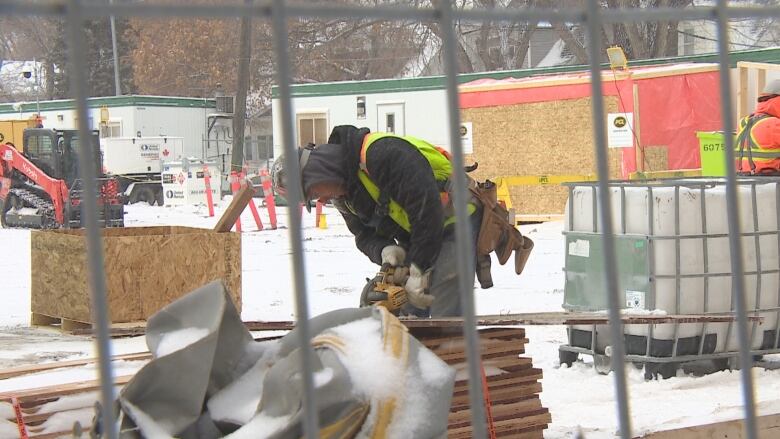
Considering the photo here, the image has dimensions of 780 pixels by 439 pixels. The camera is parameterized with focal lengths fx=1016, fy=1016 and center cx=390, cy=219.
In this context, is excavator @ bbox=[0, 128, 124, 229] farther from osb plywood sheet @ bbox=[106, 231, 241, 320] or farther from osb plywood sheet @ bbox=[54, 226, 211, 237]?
osb plywood sheet @ bbox=[106, 231, 241, 320]

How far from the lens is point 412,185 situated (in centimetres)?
465

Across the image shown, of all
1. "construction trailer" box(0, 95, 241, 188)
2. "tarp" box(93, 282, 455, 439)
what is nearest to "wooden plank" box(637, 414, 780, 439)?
"tarp" box(93, 282, 455, 439)

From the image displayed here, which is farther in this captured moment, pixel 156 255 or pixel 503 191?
pixel 503 191

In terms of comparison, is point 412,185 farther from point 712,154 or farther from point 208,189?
point 208,189

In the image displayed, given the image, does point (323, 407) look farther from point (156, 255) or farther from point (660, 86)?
point (660, 86)

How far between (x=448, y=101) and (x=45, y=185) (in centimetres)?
2109

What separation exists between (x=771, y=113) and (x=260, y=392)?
252 inches

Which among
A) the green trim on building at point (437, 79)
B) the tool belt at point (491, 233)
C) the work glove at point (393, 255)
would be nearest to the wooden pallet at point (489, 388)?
the work glove at point (393, 255)

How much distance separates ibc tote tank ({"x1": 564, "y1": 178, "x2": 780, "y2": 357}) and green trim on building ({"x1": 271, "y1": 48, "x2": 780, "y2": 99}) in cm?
1337

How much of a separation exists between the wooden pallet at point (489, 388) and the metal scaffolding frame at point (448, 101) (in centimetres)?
216

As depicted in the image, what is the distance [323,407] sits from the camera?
7.83ft

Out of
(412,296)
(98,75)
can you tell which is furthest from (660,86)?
(98,75)

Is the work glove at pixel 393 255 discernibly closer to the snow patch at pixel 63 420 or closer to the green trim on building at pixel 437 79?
the snow patch at pixel 63 420

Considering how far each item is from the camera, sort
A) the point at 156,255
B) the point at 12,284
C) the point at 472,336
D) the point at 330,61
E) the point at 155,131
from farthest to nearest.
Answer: the point at 330,61 < the point at 155,131 < the point at 12,284 < the point at 156,255 < the point at 472,336
